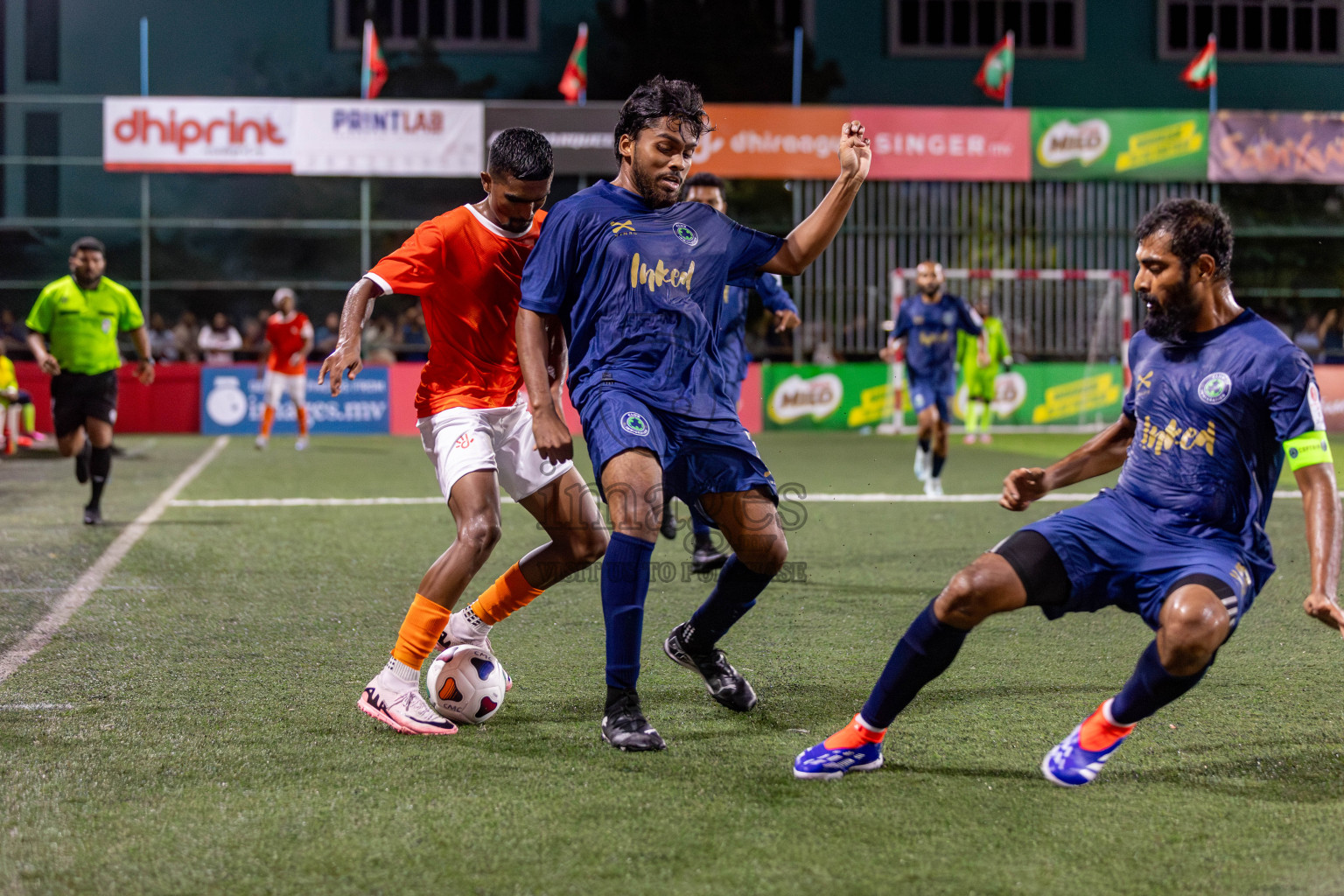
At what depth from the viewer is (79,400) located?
360 inches

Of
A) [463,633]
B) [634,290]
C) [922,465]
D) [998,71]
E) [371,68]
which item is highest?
[998,71]

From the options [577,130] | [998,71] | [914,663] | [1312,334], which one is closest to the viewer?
[914,663]

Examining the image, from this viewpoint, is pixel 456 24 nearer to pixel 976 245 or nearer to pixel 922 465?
pixel 976 245

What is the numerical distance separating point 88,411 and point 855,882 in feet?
26.0

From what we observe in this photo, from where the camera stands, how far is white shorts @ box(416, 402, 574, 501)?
13.8 feet

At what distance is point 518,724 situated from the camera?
4039 mm

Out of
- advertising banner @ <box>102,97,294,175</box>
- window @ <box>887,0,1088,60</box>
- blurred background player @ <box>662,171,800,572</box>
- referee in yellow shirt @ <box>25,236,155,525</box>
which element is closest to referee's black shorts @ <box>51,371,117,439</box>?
referee in yellow shirt @ <box>25,236,155,525</box>

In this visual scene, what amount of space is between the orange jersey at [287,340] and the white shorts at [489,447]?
1287 cm

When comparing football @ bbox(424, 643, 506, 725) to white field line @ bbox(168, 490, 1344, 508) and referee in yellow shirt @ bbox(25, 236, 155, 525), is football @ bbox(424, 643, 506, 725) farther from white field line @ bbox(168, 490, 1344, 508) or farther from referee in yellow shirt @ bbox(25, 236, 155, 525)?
white field line @ bbox(168, 490, 1344, 508)

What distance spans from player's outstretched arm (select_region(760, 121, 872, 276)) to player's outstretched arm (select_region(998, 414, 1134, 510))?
88 cm

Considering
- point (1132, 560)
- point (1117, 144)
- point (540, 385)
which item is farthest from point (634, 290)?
point (1117, 144)

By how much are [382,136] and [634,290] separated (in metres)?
17.4

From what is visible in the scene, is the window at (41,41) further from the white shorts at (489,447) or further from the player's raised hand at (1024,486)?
the player's raised hand at (1024,486)

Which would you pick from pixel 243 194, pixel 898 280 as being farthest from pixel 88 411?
pixel 243 194
